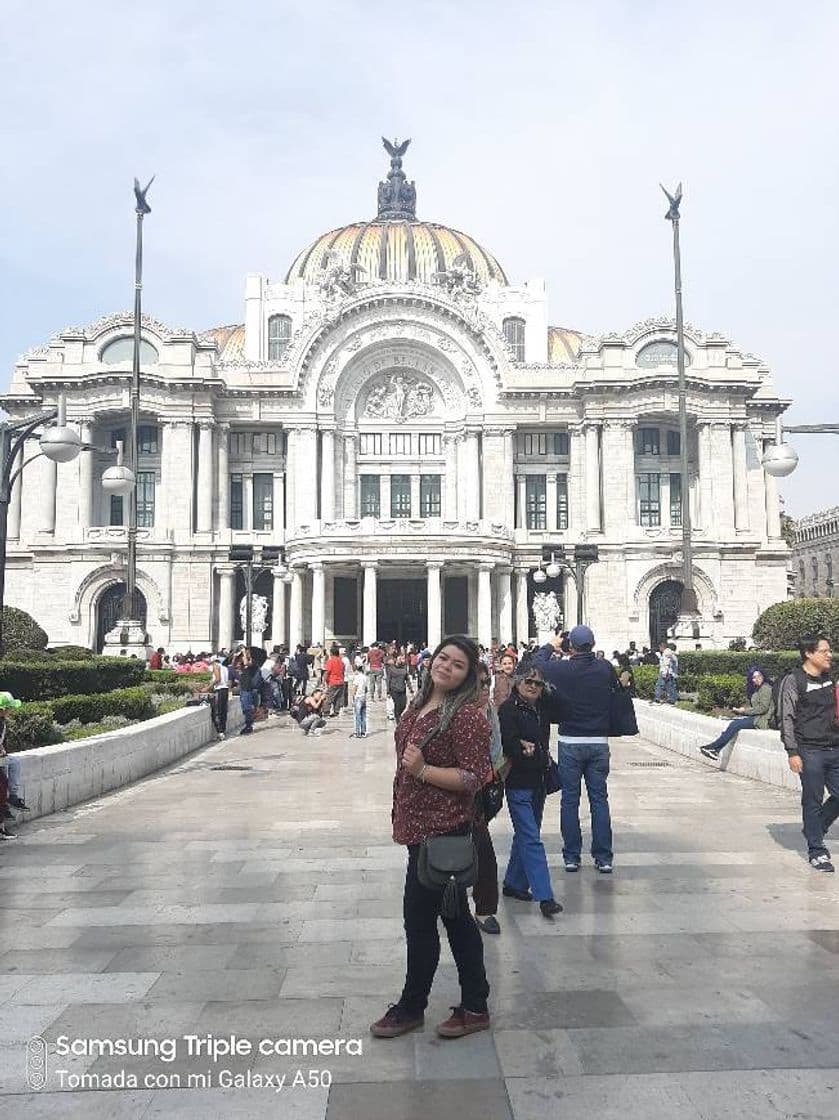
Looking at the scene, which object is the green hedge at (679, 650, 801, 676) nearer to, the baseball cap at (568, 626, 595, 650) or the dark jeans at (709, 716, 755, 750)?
the dark jeans at (709, 716, 755, 750)

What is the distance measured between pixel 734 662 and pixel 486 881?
21478 mm

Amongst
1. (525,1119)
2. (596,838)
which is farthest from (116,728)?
(525,1119)

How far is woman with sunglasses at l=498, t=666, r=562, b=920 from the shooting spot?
7.49 metres

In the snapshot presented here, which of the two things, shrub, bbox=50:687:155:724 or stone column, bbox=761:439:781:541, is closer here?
shrub, bbox=50:687:155:724

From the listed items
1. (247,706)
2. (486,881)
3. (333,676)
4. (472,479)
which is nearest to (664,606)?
(472,479)

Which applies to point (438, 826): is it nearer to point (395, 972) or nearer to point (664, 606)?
point (395, 972)

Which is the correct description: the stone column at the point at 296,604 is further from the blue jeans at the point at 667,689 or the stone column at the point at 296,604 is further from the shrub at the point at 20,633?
the blue jeans at the point at 667,689

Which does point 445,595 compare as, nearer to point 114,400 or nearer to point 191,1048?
point 114,400

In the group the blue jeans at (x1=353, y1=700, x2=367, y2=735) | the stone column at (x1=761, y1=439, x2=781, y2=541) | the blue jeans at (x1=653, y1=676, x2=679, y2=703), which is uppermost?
the stone column at (x1=761, y1=439, x2=781, y2=541)

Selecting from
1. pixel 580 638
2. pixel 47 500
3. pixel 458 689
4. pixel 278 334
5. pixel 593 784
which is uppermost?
pixel 278 334

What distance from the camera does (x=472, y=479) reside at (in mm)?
53938

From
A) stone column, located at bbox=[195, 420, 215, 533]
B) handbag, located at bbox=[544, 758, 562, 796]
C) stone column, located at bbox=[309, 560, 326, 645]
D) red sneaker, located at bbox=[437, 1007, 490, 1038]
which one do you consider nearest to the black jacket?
handbag, located at bbox=[544, 758, 562, 796]

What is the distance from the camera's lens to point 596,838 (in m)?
8.65

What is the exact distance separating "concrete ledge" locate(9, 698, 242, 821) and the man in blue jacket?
6332mm
